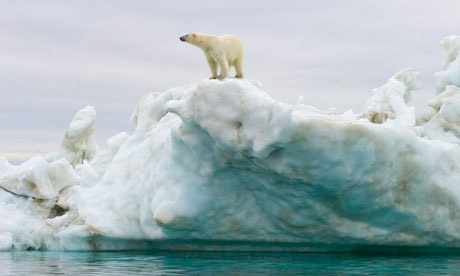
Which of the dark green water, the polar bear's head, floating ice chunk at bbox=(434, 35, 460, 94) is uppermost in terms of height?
floating ice chunk at bbox=(434, 35, 460, 94)

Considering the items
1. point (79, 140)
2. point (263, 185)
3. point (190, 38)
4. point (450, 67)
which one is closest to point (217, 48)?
point (190, 38)

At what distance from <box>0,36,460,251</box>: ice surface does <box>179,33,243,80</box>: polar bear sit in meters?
0.61

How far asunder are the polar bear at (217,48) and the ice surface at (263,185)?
61cm

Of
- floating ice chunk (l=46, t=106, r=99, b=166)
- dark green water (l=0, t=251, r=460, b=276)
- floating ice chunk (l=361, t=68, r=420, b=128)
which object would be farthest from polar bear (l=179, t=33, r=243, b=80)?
floating ice chunk (l=46, t=106, r=99, b=166)

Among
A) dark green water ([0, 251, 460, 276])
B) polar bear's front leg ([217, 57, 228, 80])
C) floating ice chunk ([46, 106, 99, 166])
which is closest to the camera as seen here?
dark green water ([0, 251, 460, 276])

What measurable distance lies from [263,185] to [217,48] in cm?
291

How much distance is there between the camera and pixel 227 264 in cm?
959

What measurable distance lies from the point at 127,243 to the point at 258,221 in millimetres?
3255

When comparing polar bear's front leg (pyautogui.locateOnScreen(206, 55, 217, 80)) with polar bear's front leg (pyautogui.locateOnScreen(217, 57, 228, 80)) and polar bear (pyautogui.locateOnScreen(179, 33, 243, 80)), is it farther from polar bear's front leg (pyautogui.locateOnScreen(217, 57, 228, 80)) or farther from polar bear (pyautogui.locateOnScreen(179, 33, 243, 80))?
polar bear's front leg (pyautogui.locateOnScreen(217, 57, 228, 80))

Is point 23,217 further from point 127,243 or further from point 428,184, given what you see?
point 428,184

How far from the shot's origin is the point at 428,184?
10820 mm

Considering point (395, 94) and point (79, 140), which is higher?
point (395, 94)

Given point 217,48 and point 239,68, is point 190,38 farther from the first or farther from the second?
point 239,68

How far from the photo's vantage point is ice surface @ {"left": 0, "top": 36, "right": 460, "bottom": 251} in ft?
31.7
